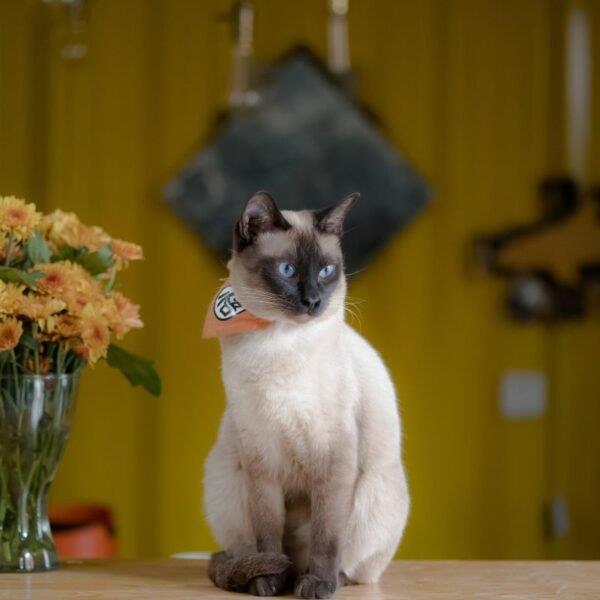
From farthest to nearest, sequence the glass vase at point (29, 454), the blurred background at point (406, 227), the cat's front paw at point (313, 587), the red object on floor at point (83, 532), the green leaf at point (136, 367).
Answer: the blurred background at point (406, 227)
the red object on floor at point (83, 532)
the green leaf at point (136, 367)
the glass vase at point (29, 454)
the cat's front paw at point (313, 587)

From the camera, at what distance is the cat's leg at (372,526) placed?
4.14 feet

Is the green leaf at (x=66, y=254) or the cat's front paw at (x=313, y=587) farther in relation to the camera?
the green leaf at (x=66, y=254)

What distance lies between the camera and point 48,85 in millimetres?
3072

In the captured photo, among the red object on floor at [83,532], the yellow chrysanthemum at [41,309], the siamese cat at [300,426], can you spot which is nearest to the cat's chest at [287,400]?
the siamese cat at [300,426]

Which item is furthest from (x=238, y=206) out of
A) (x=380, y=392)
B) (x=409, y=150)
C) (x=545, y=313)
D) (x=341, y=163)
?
(x=380, y=392)

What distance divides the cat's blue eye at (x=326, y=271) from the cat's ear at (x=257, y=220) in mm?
65

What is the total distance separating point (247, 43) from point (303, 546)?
1.89 m

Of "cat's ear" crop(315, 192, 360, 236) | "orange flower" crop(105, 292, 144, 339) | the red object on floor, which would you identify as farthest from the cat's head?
the red object on floor

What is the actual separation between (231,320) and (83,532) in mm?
1344

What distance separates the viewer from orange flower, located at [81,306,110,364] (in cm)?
124

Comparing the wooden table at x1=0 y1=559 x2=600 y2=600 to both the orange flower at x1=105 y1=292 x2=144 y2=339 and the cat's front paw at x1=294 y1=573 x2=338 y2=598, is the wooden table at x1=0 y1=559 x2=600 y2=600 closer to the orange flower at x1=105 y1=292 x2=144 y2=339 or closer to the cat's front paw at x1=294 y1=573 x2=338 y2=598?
the cat's front paw at x1=294 y1=573 x2=338 y2=598

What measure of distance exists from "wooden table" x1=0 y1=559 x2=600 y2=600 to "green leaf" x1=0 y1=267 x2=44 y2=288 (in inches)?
13.8

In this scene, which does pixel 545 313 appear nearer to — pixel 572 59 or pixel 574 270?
pixel 574 270

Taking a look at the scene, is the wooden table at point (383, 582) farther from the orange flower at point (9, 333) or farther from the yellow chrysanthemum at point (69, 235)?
the yellow chrysanthemum at point (69, 235)
